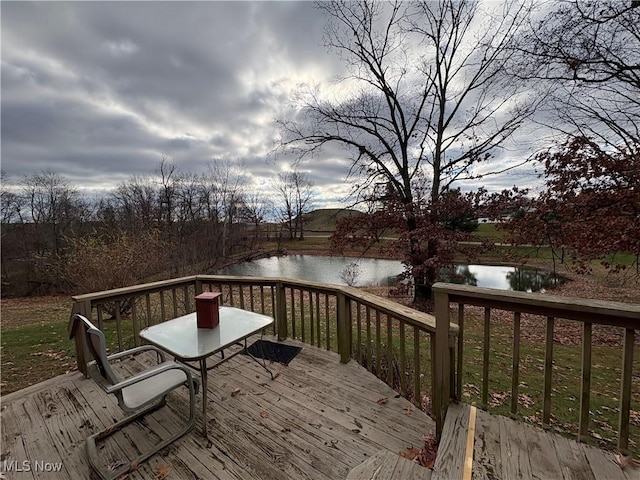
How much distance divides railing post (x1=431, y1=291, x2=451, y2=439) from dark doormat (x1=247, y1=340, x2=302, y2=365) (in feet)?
5.38

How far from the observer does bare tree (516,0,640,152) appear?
4320mm

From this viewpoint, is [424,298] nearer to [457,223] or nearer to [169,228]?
[457,223]

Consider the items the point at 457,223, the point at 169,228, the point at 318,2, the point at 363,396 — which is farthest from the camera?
the point at 169,228

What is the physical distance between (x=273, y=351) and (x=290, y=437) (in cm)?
136

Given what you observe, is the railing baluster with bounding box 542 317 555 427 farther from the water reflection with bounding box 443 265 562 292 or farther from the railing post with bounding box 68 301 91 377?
the water reflection with bounding box 443 265 562 292

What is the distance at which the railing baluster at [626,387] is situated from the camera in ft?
4.24

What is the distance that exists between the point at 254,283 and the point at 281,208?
23458mm

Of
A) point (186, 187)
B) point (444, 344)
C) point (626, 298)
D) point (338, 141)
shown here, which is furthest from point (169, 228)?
point (626, 298)

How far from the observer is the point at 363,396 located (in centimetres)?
235

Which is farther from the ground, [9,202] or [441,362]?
[9,202]

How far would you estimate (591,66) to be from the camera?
4.70 metres

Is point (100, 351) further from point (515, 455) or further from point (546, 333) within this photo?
point (546, 333)
